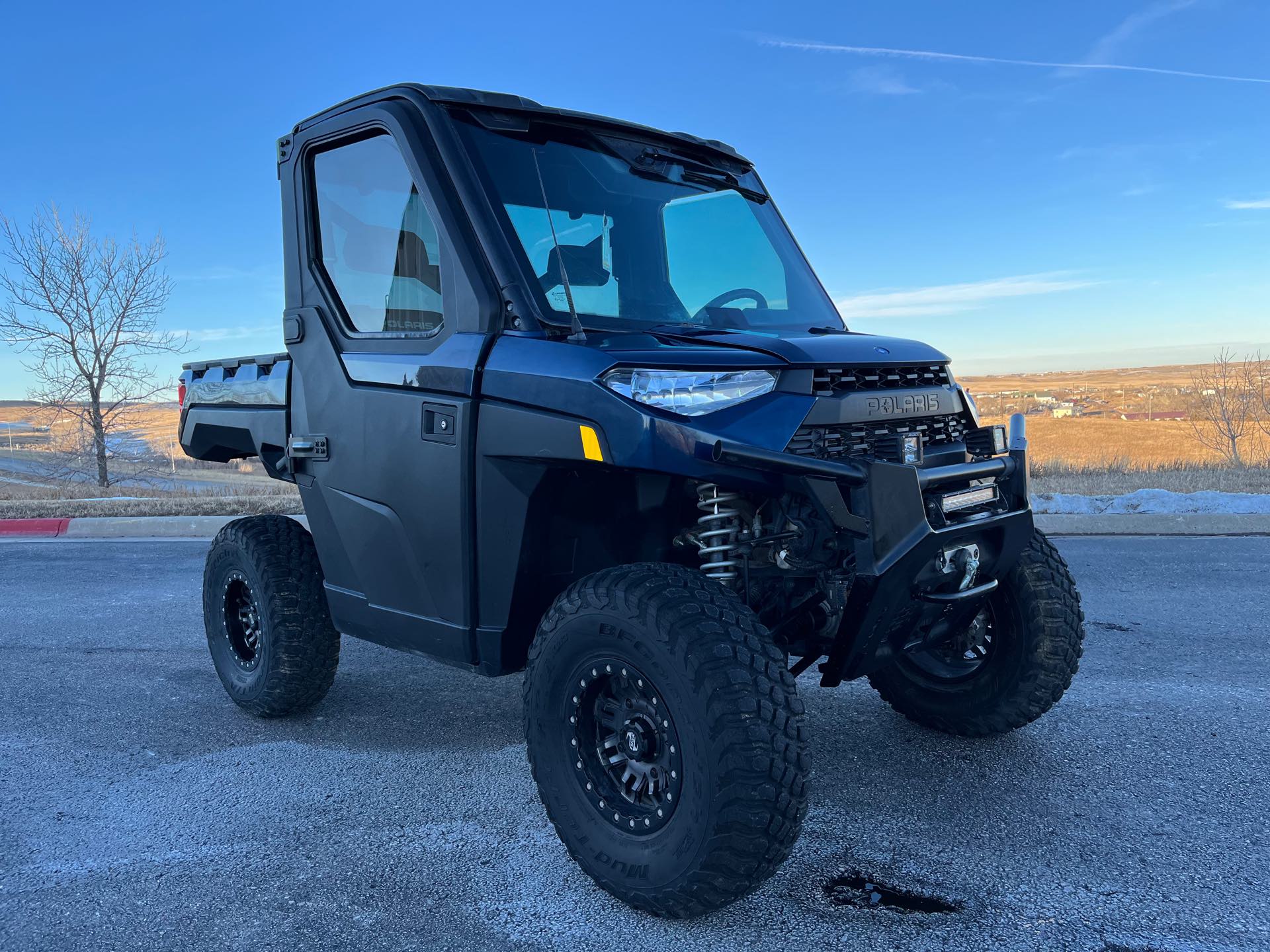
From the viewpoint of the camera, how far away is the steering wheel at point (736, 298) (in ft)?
12.1

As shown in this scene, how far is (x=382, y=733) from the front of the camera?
432 cm

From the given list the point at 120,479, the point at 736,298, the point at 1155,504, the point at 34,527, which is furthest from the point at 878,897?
the point at 120,479

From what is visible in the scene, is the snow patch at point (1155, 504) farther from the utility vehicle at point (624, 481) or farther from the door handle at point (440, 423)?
the door handle at point (440, 423)

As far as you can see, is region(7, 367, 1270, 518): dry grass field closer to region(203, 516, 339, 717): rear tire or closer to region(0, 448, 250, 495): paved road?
region(0, 448, 250, 495): paved road

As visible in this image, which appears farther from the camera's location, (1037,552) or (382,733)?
(382,733)

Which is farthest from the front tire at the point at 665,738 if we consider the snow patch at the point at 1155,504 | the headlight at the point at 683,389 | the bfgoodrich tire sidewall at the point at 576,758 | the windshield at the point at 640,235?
the snow patch at the point at 1155,504

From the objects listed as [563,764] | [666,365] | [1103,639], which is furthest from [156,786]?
[1103,639]

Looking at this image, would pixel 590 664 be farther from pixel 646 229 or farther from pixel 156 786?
pixel 156 786

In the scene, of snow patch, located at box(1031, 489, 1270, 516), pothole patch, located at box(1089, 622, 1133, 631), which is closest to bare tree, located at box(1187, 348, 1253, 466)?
snow patch, located at box(1031, 489, 1270, 516)

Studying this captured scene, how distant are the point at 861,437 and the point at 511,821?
1764 mm

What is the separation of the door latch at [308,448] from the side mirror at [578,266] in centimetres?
120

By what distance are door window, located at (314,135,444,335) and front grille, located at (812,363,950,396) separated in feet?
4.32

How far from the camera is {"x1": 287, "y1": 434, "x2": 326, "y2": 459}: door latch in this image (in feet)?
12.6

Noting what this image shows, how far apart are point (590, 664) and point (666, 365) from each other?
→ 0.89 m
